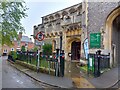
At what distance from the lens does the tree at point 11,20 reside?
18.6 meters

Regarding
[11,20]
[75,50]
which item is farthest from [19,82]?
[75,50]

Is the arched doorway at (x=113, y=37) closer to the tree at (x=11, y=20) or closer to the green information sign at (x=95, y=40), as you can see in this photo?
the green information sign at (x=95, y=40)

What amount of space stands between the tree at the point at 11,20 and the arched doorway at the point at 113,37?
326 inches

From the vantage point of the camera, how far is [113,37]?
20.0 meters

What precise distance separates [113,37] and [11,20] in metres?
9.92

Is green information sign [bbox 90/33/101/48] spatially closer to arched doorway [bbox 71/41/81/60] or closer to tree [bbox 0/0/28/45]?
tree [bbox 0/0/28/45]

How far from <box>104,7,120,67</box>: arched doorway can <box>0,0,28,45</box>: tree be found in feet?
27.2

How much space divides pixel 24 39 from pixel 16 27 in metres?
71.9

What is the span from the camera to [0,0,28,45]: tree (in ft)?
61.1

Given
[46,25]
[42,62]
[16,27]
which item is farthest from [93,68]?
[46,25]

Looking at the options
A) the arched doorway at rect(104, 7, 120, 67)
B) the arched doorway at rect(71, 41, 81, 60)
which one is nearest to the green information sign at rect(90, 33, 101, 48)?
the arched doorway at rect(104, 7, 120, 67)

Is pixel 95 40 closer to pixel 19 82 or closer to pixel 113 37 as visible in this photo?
pixel 113 37

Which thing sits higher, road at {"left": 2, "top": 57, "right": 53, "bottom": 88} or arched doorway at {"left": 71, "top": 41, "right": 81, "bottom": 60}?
arched doorway at {"left": 71, "top": 41, "right": 81, "bottom": 60}

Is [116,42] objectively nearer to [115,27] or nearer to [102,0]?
[115,27]
